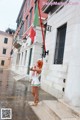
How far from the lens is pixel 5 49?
2157 inches

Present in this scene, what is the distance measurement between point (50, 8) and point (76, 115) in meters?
8.47

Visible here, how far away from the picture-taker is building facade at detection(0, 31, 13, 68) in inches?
2135

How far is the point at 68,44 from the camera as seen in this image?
9500mm

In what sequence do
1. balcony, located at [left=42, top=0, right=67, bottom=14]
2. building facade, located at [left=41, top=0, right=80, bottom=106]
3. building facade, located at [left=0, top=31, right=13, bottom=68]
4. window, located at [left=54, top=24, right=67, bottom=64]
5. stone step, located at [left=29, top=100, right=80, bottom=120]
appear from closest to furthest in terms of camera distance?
1. stone step, located at [left=29, top=100, right=80, bottom=120]
2. building facade, located at [left=41, top=0, right=80, bottom=106]
3. window, located at [left=54, top=24, right=67, bottom=64]
4. balcony, located at [left=42, top=0, right=67, bottom=14]
5. building facade, located at [left=0, top=31, right=13, bottom=68]

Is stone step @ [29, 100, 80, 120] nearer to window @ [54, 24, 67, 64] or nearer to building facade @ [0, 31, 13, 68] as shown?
window @ [54, 24, 67, 64]

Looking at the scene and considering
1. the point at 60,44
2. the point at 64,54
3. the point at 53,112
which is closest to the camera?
the point at 53,112

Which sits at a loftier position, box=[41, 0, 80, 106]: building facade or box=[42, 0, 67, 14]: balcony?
box=[42, 0, 67, 14]: balcony

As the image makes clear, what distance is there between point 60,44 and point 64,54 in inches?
58.3

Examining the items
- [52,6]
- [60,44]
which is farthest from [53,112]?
[52,6]

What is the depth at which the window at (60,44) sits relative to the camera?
1086 cm

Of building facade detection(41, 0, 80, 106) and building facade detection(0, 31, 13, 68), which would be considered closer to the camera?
building facade detection(41, 0, 80, 106)

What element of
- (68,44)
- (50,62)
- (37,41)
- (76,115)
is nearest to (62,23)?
(68,44)

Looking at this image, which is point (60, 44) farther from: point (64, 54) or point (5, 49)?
point (5, 49)

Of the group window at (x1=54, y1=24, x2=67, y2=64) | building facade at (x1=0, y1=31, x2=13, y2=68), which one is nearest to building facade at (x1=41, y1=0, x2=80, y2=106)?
window at (x1=54, y1=24, x2=67, y2=64)
